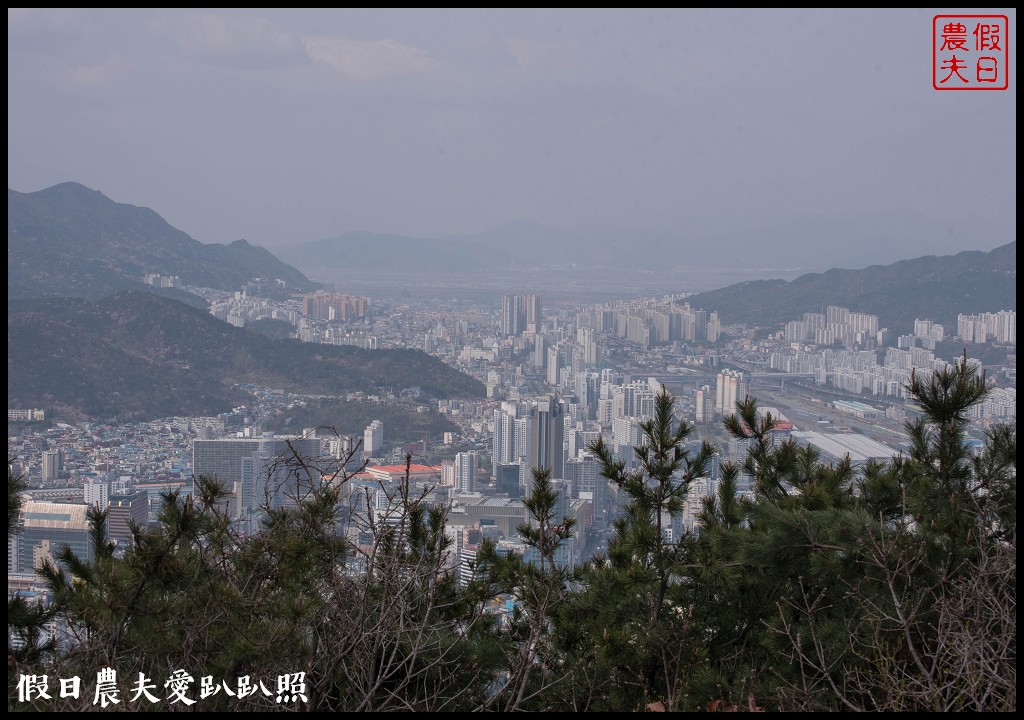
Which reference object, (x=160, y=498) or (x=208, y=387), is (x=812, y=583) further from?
(x=208, y=387)

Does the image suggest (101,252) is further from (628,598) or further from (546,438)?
(628,598)

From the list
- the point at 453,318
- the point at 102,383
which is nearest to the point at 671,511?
the point at 102,383

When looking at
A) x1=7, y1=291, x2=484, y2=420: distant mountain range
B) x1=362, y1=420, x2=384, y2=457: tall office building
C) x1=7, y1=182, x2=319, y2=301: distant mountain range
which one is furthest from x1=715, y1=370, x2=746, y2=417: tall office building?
x1=7, y1=182, x2=319, y2=301: distant mountain range

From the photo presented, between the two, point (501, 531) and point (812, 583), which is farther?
point (501, 531)

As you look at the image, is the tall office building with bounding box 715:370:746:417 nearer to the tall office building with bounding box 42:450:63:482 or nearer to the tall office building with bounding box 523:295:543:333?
the tall office building with bounding box 42:450:63:482

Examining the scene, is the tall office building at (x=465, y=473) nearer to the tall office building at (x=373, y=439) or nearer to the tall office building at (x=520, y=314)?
the tall office building at (x=373, y=439)

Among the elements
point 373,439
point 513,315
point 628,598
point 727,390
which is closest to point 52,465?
point 373,439

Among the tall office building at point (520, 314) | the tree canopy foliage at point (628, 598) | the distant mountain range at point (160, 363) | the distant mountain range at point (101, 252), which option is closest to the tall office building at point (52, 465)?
the distant mountain range at point (160, 363)
